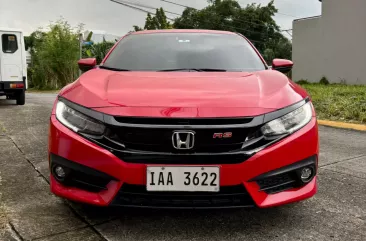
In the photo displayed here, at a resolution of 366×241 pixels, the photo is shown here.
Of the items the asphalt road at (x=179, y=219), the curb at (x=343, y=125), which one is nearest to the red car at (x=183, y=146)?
the asphalt road at (x=179, y=219)

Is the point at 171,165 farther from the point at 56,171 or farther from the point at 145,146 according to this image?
the point at 56,171

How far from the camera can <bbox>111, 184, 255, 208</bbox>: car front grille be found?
2.21 meters

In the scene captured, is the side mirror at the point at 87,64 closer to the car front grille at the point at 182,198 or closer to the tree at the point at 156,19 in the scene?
the car front grille at the point at 182,198

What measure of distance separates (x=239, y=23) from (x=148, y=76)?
4955 centimetres

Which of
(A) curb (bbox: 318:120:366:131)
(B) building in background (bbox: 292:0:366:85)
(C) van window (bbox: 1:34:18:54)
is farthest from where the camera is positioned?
(B) building in background (bbox: 292:0:366:85)

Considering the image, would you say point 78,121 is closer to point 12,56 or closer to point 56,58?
point 12,56

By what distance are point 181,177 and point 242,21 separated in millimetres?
50264

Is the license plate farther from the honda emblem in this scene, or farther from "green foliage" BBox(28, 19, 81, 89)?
"green foliage" BBox(28, 19, 81, 89)

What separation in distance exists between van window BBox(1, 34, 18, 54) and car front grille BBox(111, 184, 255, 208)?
10.2 metres

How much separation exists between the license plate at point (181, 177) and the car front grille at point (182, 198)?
0.05 meters

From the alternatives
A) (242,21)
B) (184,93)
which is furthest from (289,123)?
(242,21)

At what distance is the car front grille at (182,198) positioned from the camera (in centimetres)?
221

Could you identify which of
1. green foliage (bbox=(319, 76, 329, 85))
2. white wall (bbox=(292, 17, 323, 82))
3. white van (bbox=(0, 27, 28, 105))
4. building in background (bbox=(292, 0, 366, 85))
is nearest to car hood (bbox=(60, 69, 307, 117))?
white van (bbox=(0, 27, 28, 105))

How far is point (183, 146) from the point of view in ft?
7.17
